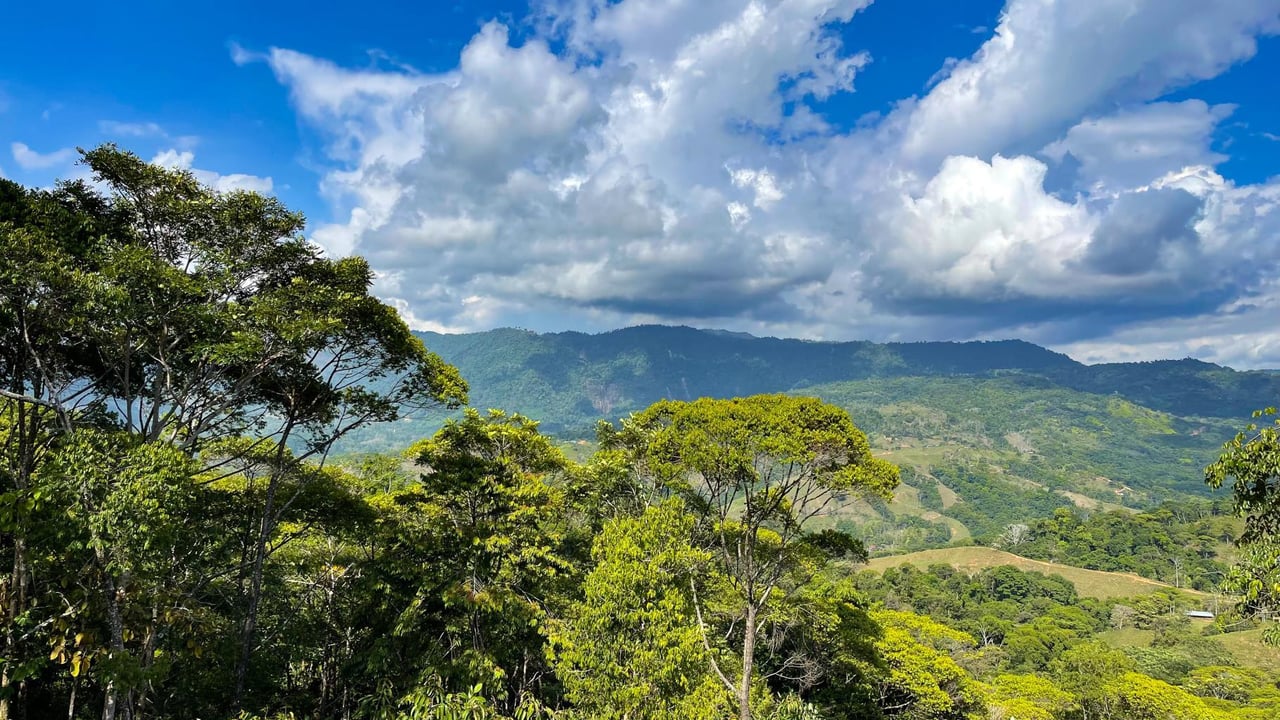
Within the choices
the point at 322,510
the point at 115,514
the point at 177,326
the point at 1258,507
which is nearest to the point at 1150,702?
the point at 1258,507

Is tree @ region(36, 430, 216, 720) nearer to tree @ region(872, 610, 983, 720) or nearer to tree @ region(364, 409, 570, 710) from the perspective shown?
tree @ region(364, 409, 570, 710)

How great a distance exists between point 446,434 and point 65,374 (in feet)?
26.5

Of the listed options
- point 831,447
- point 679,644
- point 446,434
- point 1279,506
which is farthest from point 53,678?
point 1279,506

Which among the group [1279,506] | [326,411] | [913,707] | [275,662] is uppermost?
[326,411]

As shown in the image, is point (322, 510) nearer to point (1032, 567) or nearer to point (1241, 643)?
point (1241, 643)

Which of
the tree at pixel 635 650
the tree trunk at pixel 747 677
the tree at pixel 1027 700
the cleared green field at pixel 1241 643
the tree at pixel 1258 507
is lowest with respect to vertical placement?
the cleared green field at pixel 1241 643

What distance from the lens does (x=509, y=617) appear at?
15719 millimetres

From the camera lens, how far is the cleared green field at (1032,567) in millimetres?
115938

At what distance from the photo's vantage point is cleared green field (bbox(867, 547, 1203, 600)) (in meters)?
116

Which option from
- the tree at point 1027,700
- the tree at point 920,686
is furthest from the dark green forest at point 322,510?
the tree at point 1027,700

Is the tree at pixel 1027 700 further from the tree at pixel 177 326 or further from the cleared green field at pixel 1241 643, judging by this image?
the cleared green field at pixel 1241 643

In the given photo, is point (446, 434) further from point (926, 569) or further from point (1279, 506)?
point (926, 569)

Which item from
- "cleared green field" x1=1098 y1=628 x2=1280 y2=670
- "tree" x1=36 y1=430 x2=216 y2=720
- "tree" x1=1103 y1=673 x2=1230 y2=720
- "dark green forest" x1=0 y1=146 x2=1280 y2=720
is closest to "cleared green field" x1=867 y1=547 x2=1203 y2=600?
"cleared green field" x1=1098 y1=628 x2=1280 y2=670

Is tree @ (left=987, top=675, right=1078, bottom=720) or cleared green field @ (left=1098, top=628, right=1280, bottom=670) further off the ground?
tree @ (left=987, top=675, right=1078, bottom=720)
